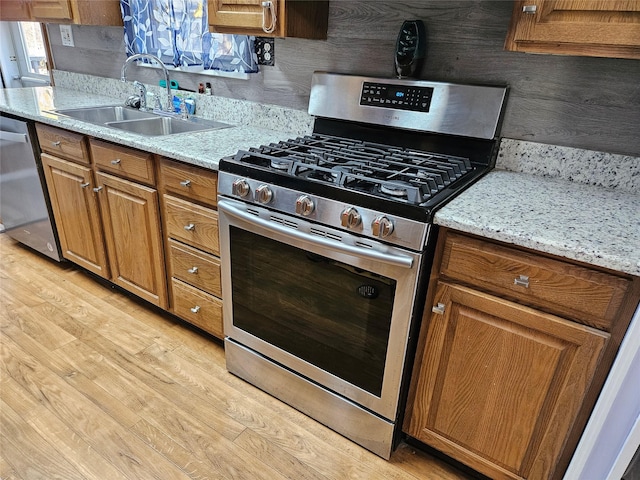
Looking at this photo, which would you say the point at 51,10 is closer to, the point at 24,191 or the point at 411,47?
the point at 24,191

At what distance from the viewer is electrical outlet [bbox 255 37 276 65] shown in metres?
2.01

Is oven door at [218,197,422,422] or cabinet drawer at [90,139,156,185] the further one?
cabinet drawer at [90,139,156,185]

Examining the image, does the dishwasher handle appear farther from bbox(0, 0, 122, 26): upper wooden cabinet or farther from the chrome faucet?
bbox(0, 0, 122, 26): upper wooden cabinet

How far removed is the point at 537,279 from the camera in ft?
3.54

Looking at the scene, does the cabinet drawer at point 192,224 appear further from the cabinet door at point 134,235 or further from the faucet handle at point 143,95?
the faucet handle at point 143,95

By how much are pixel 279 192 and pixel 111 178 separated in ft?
3.33

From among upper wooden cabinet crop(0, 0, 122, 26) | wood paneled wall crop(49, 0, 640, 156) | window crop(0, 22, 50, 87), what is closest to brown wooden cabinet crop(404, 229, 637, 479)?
wood paneled wall crop(49, 0, 640, 156)

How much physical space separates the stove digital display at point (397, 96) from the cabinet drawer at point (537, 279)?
68cm

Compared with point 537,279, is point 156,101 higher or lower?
higher

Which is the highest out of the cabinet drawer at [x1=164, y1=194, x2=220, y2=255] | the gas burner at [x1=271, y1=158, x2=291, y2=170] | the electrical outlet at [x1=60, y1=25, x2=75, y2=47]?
the electrical outlet at [x1=60, y1=25, x2=75, y2=47]

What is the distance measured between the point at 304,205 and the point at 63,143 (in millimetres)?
1459

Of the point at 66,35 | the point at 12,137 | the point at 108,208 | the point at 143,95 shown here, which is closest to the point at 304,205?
the point at 108,208

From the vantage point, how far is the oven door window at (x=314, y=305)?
4.37 feet

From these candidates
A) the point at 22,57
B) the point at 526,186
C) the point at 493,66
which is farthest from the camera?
the point at 22,57
